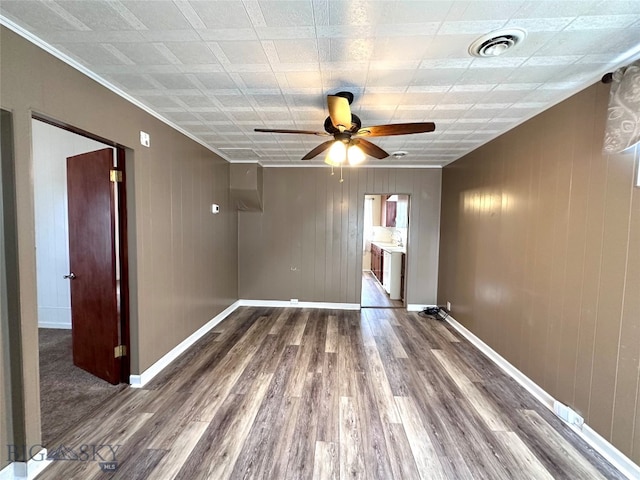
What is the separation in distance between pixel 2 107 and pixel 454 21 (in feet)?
7.82

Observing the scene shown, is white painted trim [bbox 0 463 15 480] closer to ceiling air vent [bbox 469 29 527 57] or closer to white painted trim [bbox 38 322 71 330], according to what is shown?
white painted trim [bbox 38 322 71 330]

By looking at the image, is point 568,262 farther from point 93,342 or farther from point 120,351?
point 93,342

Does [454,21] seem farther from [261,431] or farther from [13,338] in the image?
[13,338]

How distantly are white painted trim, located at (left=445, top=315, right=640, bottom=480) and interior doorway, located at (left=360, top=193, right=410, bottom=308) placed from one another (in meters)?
1.68

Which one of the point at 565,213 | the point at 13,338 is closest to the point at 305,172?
the point at 565,213

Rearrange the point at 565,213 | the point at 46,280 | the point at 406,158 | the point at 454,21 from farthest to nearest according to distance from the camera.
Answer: the point at 406,158 → the point at 46,280 → the point at 565,213 → the point at 454,21

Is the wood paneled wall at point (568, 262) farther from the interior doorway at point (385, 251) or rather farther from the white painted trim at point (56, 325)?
the white painted trim at point (56, 325)

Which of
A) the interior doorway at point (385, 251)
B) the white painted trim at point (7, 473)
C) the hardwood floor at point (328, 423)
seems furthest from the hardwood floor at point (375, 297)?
the white painted trim at point (7, 473)

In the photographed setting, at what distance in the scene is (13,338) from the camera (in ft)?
4.69

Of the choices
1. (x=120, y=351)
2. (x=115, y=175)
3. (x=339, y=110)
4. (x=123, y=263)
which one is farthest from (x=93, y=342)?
(x=339, y=110)

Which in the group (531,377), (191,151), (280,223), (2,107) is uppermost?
(191,151)

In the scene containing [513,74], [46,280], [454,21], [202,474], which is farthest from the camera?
[46,280]

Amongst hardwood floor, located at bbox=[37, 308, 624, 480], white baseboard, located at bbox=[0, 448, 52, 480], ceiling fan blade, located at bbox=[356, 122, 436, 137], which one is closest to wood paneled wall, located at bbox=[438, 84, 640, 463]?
hardwood floor, located at bbox=[37, 308, 624, 480]

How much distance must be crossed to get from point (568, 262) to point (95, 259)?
3.95 metres
